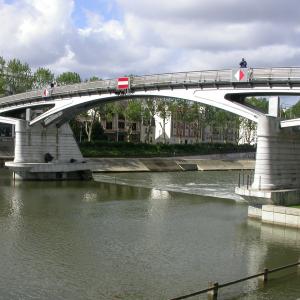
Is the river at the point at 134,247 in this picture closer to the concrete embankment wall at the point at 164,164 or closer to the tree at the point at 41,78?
the concrete embankment wall at the point at 164,164

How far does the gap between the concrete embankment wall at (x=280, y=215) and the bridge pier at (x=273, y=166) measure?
0.64 m

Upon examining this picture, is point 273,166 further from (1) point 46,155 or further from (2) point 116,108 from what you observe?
(2) point 116,108

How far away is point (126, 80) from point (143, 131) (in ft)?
255

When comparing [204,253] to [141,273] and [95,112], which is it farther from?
[95,112]

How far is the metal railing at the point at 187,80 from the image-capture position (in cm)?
3328

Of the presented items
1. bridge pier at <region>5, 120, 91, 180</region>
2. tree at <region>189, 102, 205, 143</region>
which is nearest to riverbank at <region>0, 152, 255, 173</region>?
bridge pier at <region>5, 120, 91, 180</region>

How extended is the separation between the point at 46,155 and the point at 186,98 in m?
24.4

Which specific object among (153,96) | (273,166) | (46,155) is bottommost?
(46,155)

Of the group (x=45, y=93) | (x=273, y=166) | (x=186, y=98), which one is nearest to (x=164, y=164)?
(x=45, y=93)

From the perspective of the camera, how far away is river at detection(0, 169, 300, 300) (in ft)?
58.4

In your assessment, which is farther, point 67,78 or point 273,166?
point 67,78

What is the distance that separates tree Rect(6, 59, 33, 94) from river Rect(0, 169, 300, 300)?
159 feet

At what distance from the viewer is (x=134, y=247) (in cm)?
2408

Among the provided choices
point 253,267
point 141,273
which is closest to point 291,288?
point 253,267
